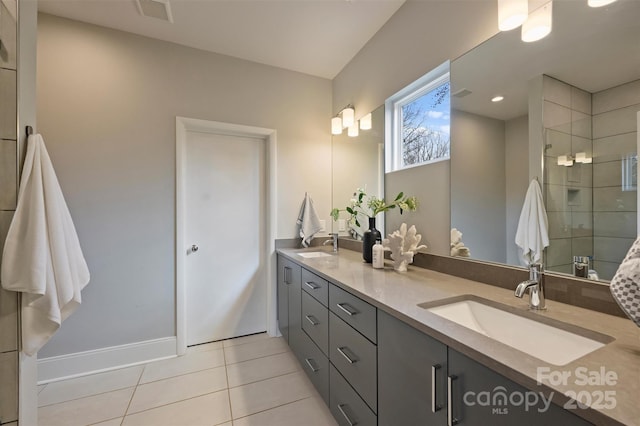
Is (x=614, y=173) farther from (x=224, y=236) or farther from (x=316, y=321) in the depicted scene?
(x=224, y=236)

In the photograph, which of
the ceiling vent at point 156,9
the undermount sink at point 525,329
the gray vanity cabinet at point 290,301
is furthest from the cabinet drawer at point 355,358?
the ceiling vent at point 156,9

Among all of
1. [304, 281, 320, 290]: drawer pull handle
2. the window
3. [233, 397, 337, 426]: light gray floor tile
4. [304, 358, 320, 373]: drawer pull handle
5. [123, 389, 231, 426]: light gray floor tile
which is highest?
the window

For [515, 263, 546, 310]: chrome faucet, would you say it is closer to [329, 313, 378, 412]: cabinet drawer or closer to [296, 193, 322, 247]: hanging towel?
[329, 313, 378, 412]: cabinet drawer

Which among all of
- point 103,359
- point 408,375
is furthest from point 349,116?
point 103,359

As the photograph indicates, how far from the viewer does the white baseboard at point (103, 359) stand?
6.43ft

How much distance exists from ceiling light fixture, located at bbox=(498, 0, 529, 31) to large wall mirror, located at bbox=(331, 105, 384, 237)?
1.02 meters

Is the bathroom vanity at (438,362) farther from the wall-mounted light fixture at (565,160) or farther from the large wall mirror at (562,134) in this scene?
the wall-mounted light fixture at (565,160)

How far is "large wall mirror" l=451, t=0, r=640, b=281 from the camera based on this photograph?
36.4 inches

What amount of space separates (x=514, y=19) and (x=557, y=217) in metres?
0.92

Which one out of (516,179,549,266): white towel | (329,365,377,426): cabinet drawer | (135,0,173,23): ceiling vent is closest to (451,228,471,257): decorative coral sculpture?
(516,179,549,266): white towel

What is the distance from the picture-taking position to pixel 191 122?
2.37m

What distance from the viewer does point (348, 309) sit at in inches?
51.7

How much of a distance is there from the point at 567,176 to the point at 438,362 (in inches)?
36.6

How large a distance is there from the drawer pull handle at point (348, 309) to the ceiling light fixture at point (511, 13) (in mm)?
1539
